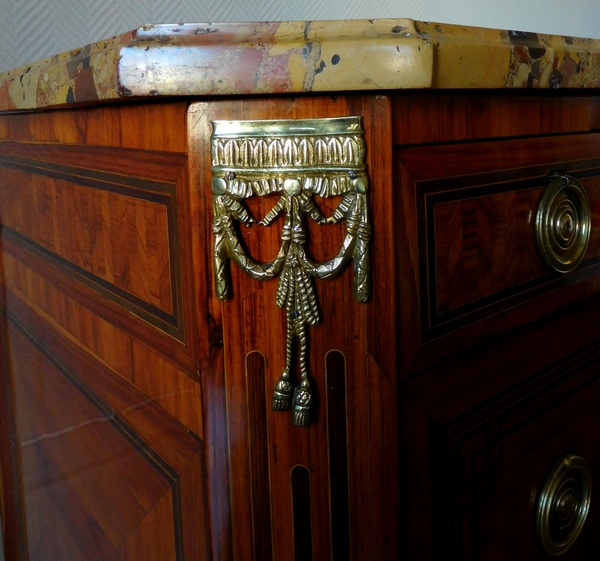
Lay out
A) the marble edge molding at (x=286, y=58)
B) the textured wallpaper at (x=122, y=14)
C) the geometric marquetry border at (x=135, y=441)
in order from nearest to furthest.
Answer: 1. the marble edge molding at (x=286, y=58)
2. the geometric marquetry border at (x=135, y=441)
3. the textured wallpaper at (x=122, y=14)

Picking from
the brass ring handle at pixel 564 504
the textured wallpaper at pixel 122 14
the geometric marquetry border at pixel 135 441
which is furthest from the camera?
the textured wallpaper at pixel 122 14

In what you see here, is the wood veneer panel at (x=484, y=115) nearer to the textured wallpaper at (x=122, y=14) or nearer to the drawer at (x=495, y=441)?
the drawer at (x=495, y=441)

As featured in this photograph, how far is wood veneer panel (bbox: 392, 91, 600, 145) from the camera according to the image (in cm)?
36

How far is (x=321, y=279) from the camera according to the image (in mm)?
361

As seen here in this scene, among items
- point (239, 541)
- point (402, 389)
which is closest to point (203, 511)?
point (239, 541)

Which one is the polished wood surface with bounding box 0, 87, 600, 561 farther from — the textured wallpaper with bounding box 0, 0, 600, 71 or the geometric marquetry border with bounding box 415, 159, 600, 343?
the textured wallpaper with bounding box 0, 0, 600, 71

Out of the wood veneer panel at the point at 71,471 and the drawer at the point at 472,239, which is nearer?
the drawer at the point at 472,239

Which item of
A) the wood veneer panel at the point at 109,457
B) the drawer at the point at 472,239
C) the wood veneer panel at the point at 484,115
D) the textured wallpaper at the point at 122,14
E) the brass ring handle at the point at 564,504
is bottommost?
the brass ring handle at the point at 564,504

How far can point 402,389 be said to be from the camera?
1.29ft

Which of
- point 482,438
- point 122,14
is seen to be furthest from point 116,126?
point 122,14

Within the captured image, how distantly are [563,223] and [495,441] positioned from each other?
0.16m

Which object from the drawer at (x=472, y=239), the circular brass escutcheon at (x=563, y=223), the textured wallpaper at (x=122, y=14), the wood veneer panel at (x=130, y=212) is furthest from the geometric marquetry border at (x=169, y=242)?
the textured wallpaper at (x=122, y=14)

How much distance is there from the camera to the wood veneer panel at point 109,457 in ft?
1.39

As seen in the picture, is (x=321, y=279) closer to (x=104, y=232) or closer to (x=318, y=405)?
(x=318, y=405)
